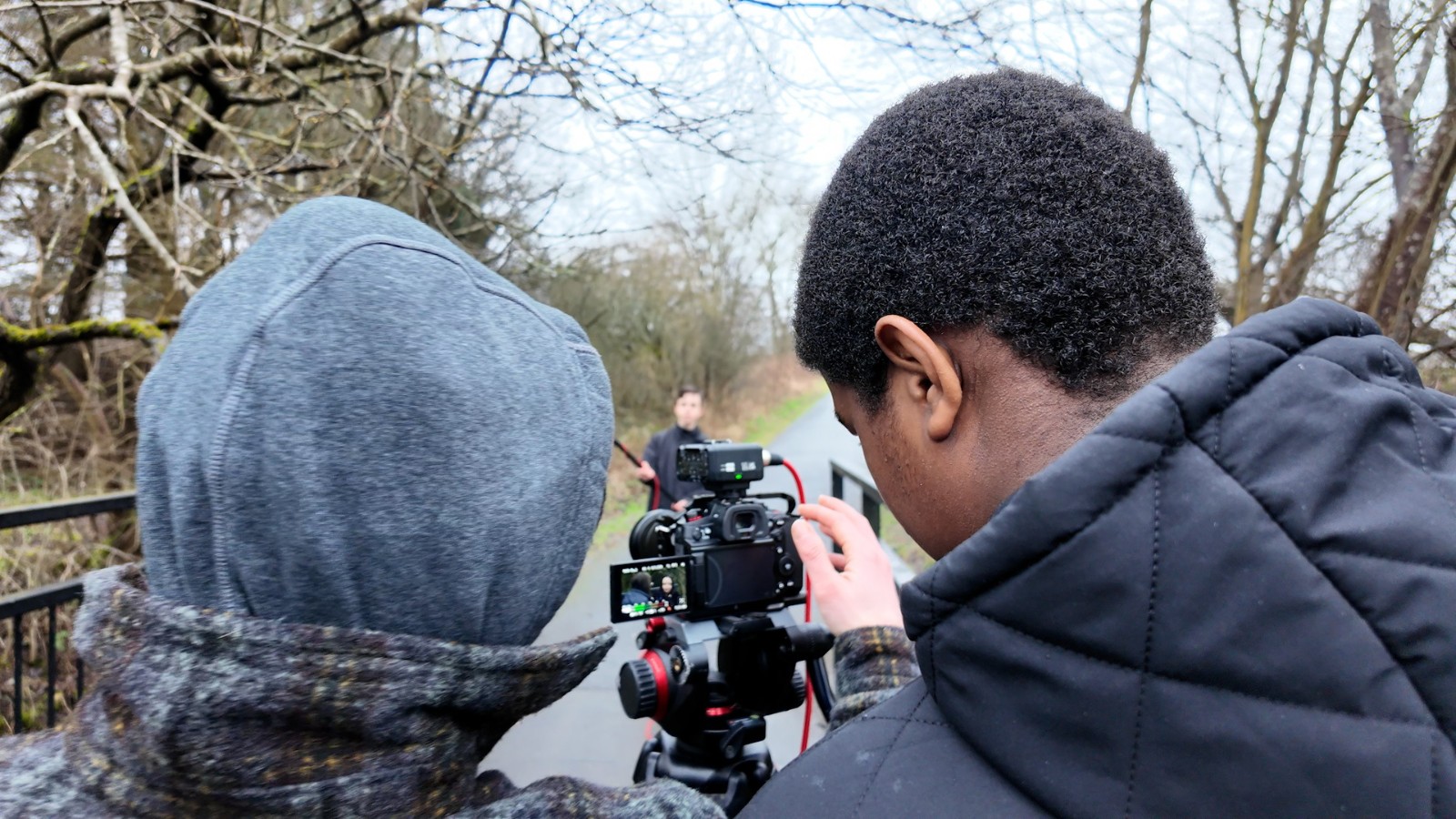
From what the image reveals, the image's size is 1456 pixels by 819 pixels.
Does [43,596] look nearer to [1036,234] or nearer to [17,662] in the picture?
[17,662]

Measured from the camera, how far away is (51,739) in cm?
85

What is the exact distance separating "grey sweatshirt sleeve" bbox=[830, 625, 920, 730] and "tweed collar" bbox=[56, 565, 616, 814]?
0.73 meters

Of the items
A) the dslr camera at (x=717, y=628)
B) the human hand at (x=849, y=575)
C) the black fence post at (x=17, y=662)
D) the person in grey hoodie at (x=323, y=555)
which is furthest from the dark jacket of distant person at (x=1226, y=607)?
the black fence post at (x=17, y=662)

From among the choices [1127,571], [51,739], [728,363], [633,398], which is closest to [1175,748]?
[1127,571]

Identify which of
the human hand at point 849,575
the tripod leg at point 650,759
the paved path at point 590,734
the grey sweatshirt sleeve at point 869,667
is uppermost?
the human hand at point 849,575

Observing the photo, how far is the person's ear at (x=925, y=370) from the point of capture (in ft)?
2.99

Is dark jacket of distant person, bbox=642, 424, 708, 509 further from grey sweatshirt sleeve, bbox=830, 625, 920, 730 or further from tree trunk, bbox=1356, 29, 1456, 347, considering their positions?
grey sweatshirt sleeve, bbox=830, 625, 920, 730

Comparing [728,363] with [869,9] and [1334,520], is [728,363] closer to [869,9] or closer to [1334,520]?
[869,9]

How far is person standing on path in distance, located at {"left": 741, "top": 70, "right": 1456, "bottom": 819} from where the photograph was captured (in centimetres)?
65

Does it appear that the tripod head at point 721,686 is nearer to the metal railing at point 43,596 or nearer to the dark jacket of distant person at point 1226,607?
the dark jacket of distant person at point 1226,607

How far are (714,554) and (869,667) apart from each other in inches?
25.5

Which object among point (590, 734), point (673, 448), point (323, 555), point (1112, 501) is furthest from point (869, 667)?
point (673, 448)

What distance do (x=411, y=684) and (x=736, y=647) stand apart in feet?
4.10

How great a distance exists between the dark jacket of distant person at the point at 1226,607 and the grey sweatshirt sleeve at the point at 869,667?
59 cm
